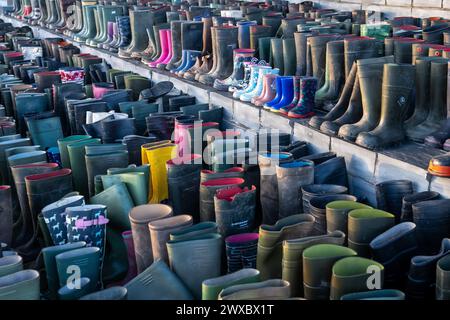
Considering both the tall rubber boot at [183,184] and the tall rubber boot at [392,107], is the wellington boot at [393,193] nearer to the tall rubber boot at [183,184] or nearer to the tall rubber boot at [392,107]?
the tall rubber boot at [392,107]

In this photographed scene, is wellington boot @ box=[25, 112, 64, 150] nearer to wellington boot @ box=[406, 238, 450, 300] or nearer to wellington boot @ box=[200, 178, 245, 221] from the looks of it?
wellington boot @ box=[200, 178, 245, 221]

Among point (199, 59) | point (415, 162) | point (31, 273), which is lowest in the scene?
point (31, 273)

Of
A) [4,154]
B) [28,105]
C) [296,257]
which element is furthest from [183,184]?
[28,105]

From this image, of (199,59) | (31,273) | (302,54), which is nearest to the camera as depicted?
(31,273)

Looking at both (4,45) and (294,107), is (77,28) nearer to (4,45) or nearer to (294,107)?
(4,45)

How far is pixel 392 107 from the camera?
3697 mm

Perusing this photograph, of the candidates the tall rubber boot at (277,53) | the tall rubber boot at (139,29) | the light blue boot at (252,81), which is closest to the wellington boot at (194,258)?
the light blue boot at (252,81)

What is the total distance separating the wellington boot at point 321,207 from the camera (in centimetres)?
315

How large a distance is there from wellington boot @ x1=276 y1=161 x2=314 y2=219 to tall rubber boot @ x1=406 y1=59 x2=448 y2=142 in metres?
0.72

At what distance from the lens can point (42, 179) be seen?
388cm

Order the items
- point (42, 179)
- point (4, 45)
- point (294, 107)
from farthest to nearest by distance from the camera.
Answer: point (4, 45) → point (294, 107) → point (42, 179)

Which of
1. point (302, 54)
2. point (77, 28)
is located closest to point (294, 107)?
point (302, 54)

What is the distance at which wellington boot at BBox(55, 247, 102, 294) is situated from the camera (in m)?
2.96

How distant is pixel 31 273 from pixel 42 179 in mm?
1200
